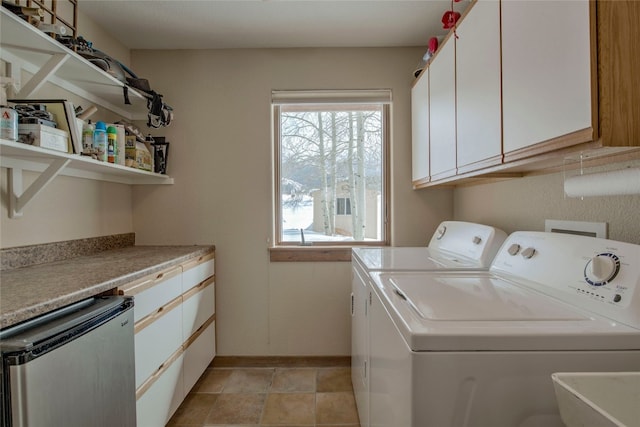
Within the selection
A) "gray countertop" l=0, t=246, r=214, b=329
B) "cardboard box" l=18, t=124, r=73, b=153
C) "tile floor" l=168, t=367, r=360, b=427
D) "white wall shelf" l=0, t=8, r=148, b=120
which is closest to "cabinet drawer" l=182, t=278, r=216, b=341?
"gray countertop" l=0, t=246, r=214, b=329

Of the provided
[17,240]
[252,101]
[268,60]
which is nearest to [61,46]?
[17,240]

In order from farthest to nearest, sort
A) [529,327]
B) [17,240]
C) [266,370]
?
1. [266,370]
2. [17,240]
3. [529,327]

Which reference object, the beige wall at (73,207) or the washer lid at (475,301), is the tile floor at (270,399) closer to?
the washer lid at (475,301)

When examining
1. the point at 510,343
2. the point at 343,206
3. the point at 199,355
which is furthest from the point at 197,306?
the point at 510,343

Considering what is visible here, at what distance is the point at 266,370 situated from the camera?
225cm

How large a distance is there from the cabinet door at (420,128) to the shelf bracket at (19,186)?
1960 mm

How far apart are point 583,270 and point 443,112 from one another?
3.44 feet

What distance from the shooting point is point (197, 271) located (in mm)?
1945

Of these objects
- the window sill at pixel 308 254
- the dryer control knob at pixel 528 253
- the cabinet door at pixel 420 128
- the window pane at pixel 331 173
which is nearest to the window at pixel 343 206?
the window pane at pixel 331 173

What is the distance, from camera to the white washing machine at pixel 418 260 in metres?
1.39

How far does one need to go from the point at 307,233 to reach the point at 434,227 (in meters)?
1.01

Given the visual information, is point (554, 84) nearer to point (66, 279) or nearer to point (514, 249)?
point (514, 249)

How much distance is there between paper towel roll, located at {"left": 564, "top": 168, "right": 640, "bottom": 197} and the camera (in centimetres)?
81

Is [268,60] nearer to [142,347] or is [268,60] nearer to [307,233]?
[307,233]
